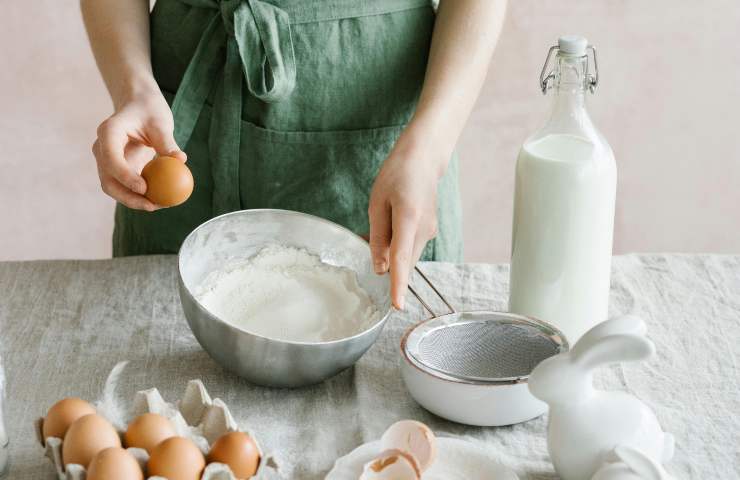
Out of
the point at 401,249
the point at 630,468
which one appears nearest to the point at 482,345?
the point at 401,249

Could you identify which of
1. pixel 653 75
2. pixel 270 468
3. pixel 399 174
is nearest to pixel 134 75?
pixel 399 174

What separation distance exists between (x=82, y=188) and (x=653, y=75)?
1414mm

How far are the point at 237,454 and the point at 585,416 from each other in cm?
28

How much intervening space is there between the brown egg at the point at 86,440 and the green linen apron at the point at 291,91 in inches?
20.2

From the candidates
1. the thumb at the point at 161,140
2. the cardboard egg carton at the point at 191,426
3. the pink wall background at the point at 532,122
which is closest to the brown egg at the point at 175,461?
the cardboard egg carton at the point at 191,426

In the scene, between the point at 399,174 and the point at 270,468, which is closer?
the point at 270,468

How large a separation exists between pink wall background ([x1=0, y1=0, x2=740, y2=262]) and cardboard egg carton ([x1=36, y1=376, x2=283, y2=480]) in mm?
1609

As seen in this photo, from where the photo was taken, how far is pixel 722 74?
232 centimetres

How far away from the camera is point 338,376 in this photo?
3.28 feet

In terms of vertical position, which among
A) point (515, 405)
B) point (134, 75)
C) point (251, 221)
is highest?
point (134, 75)

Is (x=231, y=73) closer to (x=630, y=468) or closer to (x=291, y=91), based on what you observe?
(x=291, y=91)

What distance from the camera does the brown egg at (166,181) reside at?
973mm

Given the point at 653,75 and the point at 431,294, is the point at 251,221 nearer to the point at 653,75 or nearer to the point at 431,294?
the point at 431,294

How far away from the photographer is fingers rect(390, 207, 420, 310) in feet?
3.08
